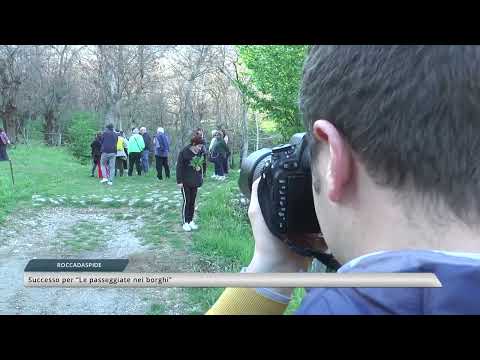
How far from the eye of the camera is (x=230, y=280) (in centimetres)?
65

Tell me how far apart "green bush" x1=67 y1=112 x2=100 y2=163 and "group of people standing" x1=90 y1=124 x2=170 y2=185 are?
0.7 inches

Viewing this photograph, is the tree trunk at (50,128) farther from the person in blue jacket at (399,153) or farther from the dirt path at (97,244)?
the person in blue jacket at (399,153)

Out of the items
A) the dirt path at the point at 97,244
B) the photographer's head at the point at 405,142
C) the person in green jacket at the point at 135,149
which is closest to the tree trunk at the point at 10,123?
the dirt path at the point at 97,244

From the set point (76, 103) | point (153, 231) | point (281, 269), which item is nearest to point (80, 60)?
point (76, 103)

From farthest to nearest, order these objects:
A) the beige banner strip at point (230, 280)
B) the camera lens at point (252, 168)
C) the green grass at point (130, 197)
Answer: the green grass at point (130, 197)
the camera lens at point (252, 168)
the beige banner strip at point (230, 280)

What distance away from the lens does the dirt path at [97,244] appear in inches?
31.9

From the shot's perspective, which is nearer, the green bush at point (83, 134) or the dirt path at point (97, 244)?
the dirt path at point (97, 244)

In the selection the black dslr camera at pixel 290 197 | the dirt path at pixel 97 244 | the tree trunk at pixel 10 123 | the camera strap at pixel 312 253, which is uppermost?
the tree trunk at pixel 10 123

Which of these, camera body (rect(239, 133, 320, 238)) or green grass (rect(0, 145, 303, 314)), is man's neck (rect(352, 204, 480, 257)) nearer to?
camera body (rect(239, 133, 320, 238))

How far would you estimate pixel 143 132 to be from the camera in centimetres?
119

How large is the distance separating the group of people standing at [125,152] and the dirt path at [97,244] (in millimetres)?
74

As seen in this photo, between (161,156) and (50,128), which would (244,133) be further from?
(50,128)
